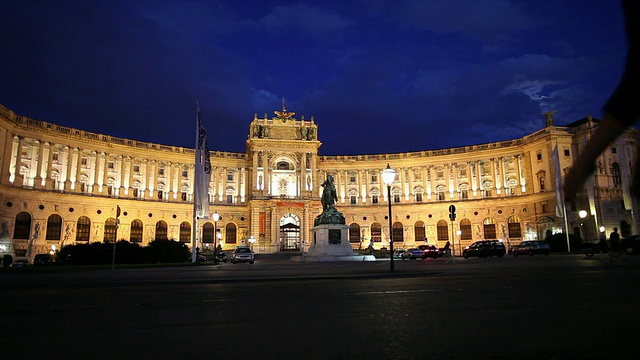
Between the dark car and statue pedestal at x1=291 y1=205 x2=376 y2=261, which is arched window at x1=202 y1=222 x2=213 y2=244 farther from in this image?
the dark car

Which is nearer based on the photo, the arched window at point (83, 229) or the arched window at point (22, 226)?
the arched window at point (22, 226)

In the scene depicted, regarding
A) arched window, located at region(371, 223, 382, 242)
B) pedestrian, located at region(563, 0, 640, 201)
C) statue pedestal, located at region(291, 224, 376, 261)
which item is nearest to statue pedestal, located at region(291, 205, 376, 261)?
statue pedestal, located at region(291, 224, 376, 261)

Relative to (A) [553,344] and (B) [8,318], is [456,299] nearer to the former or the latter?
(A) [553,344]

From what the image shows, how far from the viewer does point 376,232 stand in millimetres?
81375

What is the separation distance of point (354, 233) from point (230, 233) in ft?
74.3

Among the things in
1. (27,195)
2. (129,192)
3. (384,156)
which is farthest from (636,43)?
(384,156)

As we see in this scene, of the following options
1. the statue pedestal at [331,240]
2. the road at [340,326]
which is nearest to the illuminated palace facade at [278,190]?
the statue pedestal at [331,240]

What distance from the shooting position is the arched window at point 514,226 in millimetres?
70562

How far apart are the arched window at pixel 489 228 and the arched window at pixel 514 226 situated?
2.60 m

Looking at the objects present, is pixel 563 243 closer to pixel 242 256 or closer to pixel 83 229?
pixel 242 256

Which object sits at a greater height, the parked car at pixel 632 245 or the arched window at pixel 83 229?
the arched window at pixel 83 229

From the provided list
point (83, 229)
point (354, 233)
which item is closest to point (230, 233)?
point (354, 233)

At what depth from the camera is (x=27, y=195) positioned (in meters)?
57.7

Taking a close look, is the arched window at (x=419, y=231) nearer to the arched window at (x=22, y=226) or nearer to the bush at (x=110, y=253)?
the bush at (x=110, y=253)
